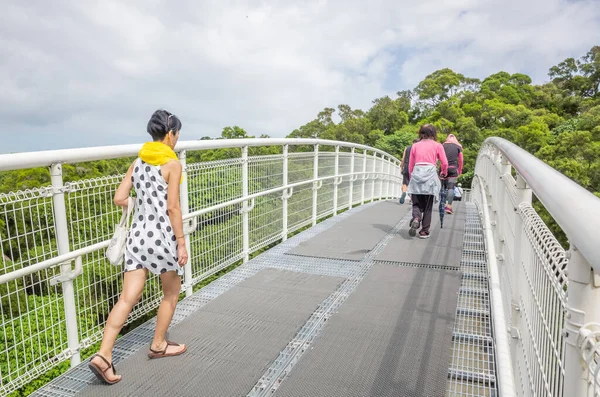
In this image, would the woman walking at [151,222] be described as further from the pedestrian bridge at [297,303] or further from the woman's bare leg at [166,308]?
the pedestrian bridge at [297,303]

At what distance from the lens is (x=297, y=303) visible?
148 inches

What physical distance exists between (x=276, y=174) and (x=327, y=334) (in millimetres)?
2846

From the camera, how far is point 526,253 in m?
1.79

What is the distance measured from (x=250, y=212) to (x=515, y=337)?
3.40 metres

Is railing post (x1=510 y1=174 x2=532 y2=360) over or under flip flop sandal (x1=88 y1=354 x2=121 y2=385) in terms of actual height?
over

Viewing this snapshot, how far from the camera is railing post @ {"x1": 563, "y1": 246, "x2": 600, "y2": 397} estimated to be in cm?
93

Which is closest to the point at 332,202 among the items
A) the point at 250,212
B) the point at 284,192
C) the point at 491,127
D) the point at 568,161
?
the point at 284,192

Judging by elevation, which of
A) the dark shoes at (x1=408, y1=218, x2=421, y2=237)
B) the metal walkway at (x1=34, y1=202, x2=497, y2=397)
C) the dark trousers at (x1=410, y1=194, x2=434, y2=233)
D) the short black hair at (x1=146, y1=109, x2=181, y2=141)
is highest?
the short black hair at (x1=146, y1=109, x2=181, y2=141)

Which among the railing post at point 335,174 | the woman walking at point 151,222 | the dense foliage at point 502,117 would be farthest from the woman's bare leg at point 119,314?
the dense foliage at point 502,117

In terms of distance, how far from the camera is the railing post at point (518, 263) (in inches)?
76.2

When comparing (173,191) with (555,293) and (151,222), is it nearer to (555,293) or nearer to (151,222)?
(151,222)

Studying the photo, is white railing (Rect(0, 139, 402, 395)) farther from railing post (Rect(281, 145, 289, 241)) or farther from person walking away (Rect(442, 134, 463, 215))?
person walking away (Rect(442, 134, 463, 215))

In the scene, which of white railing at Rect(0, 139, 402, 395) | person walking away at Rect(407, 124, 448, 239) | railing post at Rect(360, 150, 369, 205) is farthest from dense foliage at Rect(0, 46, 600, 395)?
railing post at Rect(360, 150, 369, 205)

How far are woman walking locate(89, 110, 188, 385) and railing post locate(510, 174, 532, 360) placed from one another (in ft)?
5.78
